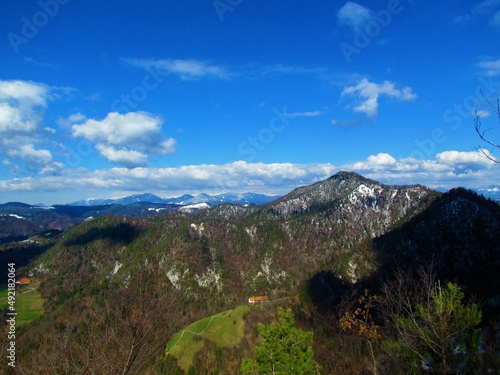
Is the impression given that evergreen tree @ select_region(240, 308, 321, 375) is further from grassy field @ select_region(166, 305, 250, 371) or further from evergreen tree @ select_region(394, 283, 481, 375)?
grassy field @ select_region(166, 305, 250, 371)

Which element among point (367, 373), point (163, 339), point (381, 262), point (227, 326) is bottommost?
point (227, 326)

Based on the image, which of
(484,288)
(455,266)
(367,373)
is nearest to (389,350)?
(367,373)

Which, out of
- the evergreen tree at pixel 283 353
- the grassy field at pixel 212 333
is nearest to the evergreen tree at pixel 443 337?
the evergreen tree at pixel 283 353

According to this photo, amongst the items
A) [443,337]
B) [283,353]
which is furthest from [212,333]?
[443,337]

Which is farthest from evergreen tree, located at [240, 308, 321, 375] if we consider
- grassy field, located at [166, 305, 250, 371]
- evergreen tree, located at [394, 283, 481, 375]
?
grassy field, located at [166, 305, 250, 371]

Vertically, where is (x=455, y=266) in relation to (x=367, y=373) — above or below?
below

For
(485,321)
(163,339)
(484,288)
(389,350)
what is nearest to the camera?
(163,339)

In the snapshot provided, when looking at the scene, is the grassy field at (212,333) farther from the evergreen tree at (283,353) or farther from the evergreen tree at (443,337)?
the evergreen tree at (443,337)

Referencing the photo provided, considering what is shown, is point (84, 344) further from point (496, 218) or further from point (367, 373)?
point (496, 218)

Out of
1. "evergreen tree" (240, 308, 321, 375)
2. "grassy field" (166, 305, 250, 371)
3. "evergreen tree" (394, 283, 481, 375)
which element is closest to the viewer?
"evergreen tree" (394, 283, 481, 375)
